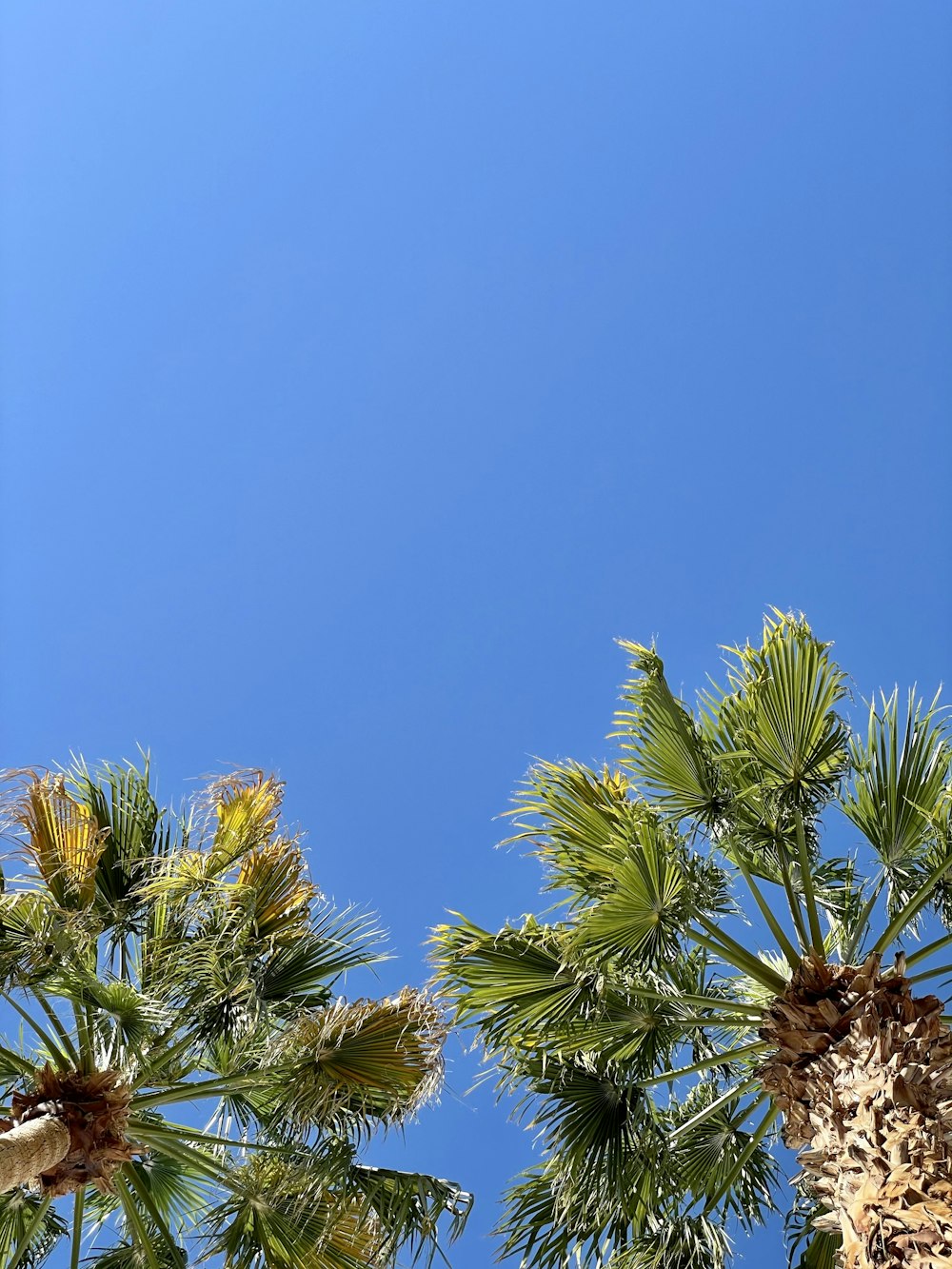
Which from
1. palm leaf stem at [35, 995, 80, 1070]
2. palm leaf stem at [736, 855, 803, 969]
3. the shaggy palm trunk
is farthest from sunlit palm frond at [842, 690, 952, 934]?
palm leaf stem at [35, 995, 80, 1070]

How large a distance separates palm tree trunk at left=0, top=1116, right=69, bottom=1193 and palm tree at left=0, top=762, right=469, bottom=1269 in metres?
0.02

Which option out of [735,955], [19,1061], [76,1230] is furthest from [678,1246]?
[19,1061]

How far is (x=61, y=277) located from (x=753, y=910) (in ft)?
40.2

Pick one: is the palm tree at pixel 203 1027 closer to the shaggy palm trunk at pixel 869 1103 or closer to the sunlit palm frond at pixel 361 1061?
the sunlit palm frond at pixel 361 1061

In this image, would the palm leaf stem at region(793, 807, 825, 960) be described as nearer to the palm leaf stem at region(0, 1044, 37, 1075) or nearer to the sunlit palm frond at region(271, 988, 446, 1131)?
the sunlit palm frond at region(271, 988, 446, 1131)

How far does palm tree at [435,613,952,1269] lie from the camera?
5.67 meters

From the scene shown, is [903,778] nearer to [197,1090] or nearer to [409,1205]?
[409,1205]

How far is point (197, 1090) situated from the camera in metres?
5.89

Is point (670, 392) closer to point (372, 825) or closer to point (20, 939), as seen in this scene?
point (372, 825)

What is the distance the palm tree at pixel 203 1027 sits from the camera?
5516 millimetres

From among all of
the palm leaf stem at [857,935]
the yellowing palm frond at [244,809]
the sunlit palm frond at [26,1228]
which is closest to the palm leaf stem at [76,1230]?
the sunlit palm frond at [26,1228]

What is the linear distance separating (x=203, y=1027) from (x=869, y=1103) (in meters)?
3.56

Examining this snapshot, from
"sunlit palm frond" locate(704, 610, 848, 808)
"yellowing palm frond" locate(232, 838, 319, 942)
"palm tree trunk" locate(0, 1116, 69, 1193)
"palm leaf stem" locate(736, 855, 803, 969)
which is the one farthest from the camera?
"yellowing palm frond" locate(232, 838, 319, 942)

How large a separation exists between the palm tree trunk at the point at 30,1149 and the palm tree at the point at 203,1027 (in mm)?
20
